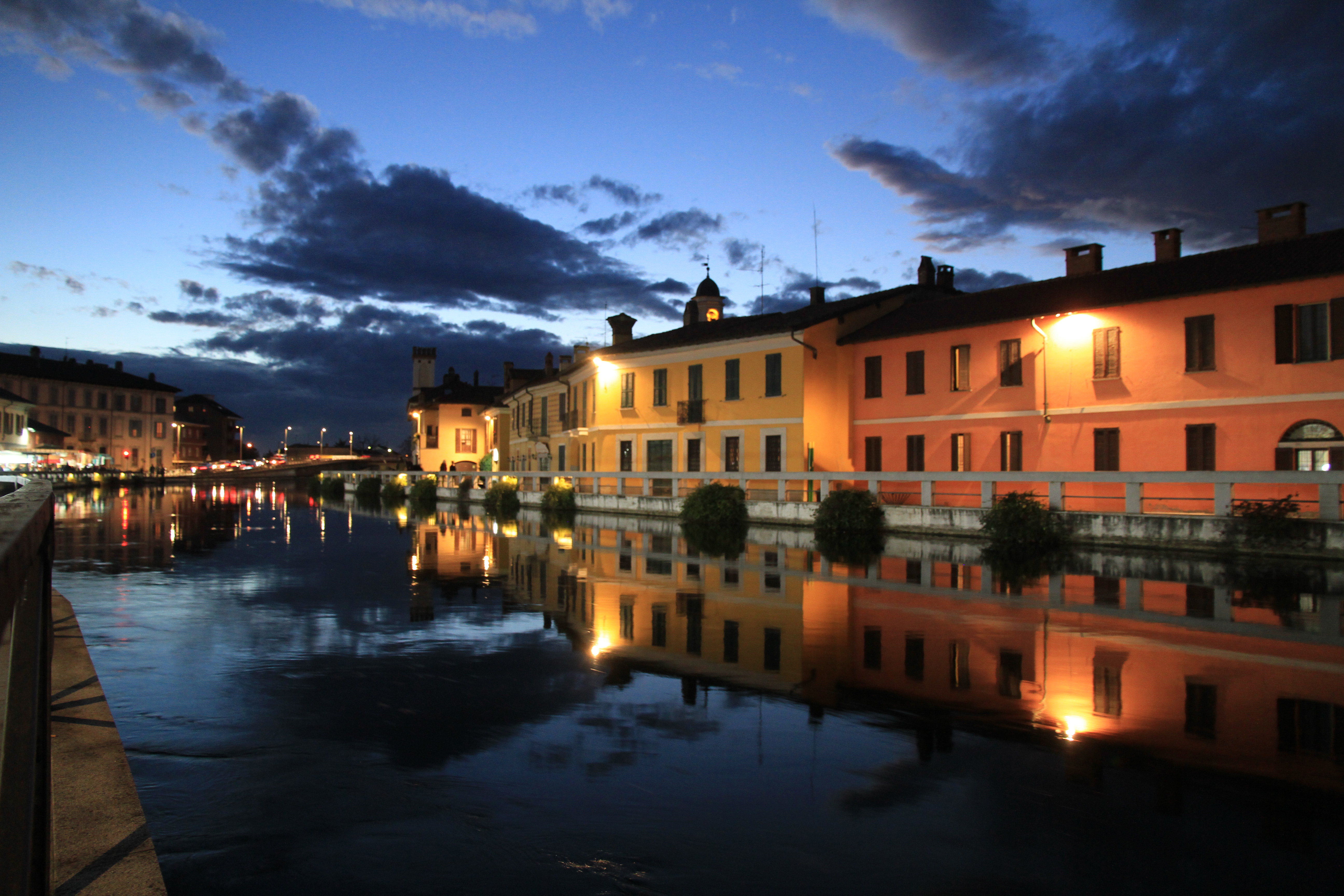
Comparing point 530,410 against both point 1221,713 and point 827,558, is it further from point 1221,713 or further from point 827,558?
point 1221,713

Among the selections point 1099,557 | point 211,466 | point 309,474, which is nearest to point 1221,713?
point 1099,557

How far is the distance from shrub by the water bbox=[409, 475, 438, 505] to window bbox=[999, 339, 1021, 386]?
24515 mm

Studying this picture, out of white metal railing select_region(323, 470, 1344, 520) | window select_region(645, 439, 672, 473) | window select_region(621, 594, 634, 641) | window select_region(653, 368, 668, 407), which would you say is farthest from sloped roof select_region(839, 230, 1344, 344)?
window select_region(621, 594, 634, 641)

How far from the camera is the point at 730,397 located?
32875 millimetres

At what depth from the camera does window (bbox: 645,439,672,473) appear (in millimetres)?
35156

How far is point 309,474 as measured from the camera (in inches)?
3967

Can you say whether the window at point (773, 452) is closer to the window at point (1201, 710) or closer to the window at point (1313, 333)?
the window at point (1313, 333)

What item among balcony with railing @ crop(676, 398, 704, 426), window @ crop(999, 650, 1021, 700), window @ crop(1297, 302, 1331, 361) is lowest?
window @ crop(999, 650, 1021, 700)

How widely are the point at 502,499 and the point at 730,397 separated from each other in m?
9.28

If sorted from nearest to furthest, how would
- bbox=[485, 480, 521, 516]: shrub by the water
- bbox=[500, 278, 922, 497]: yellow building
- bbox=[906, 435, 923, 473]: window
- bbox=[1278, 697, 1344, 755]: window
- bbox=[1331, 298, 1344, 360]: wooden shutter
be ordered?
1. bbox=[1278, 697, 1344, 755]: window
2. bbox=[1331, 298, 1344, 360]: wooden shutter
3. bbox=[906, 435, 923, 473]: window
4. bbox=[500, 278, 922, 497]: yellow building
5. bbox=[485, 480, 521, 516]: shrub by the water

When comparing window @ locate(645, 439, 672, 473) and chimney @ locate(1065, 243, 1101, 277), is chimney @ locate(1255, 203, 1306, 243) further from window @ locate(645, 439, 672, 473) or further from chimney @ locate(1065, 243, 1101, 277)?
window @ locate(645, 439, 672, 473)

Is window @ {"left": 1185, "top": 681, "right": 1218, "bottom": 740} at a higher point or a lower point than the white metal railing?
lower

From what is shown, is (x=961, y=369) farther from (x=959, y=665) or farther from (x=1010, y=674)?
(x=1010, y=674)

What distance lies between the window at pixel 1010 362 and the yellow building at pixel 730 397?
247 inches
